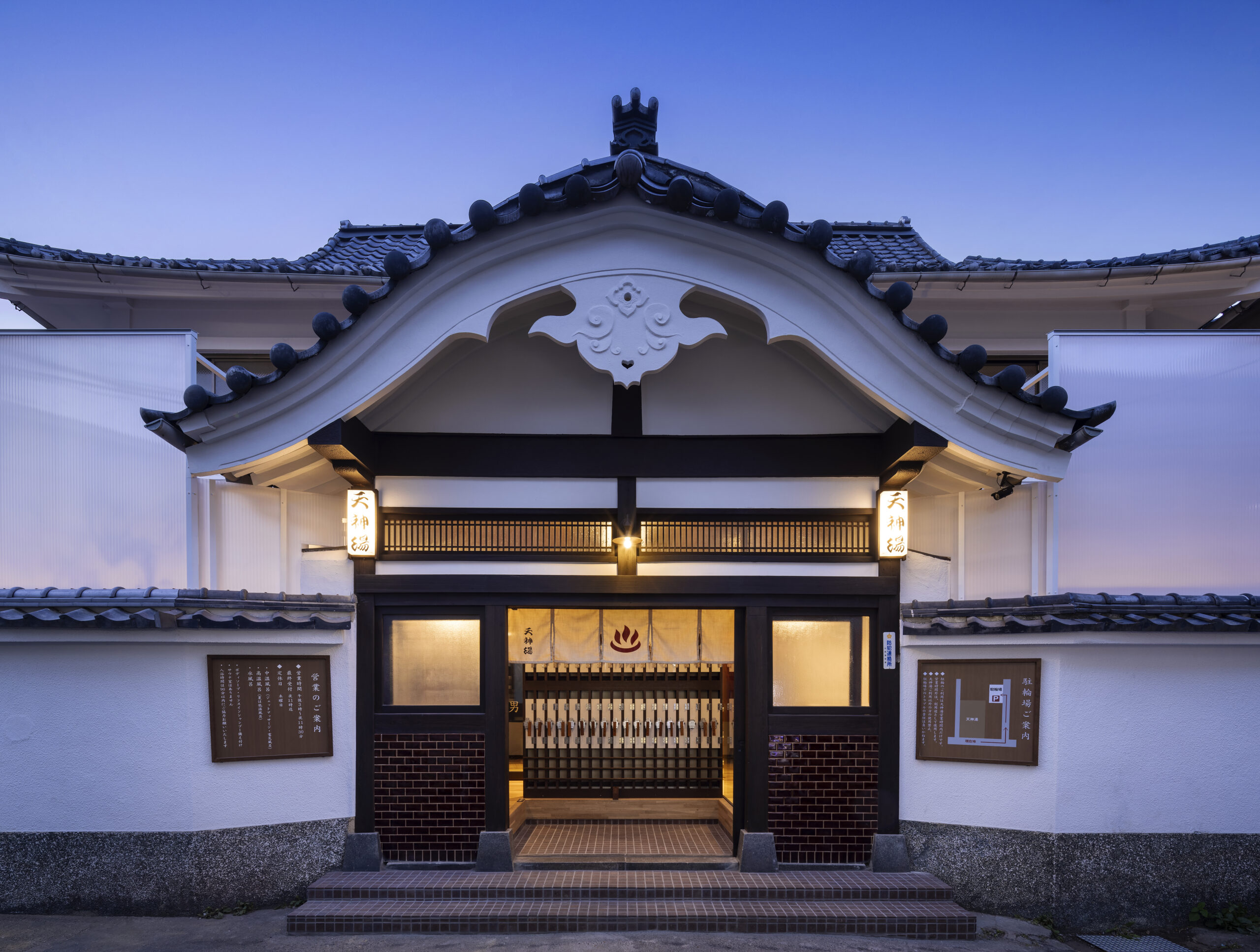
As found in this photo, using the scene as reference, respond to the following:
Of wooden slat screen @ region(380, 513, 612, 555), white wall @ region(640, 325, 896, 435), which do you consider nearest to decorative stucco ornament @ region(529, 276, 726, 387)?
white wall @ region(640, 325, 896, 435)

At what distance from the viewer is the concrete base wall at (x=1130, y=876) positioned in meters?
6.25

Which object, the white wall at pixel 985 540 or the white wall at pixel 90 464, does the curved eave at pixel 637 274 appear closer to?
the white wall at pixel 985 540

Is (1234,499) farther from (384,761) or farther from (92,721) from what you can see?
(92,721)

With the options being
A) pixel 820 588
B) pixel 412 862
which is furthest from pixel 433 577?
pixel 820 588

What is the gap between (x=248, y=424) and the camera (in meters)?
6.30

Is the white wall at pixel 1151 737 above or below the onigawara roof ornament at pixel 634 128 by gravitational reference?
below

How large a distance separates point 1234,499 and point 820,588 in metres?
4.19

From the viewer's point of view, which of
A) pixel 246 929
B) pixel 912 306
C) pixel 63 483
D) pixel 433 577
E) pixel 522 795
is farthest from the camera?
pixel 522 795

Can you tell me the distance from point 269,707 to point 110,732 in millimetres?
1259

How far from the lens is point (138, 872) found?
20.4 feet

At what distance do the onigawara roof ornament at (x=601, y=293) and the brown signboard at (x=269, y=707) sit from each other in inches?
86.6

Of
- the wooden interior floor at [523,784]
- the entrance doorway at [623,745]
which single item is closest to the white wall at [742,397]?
the entrance doorway at [623,745]

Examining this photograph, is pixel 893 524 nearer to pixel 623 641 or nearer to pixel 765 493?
pixel 765 493

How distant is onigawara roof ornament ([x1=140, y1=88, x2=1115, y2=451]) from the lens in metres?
5.88
